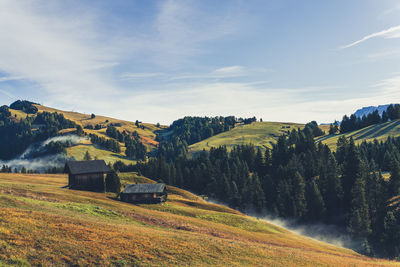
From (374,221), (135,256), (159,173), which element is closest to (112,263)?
(135,256)

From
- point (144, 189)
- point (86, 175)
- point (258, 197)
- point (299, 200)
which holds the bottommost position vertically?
point (258, 197)

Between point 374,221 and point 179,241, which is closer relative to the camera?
point 179,241

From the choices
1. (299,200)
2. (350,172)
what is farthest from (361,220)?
(350,172)

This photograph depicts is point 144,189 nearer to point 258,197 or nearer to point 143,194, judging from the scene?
point 143,194

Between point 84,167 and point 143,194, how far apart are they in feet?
62.4

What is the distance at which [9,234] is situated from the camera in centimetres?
1978

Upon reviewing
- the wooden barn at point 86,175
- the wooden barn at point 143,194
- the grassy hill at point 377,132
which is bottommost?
the wooden barn at point 143,194

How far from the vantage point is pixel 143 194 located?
7050cm

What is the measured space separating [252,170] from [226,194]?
27788mm

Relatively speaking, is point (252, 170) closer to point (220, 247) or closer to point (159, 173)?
point (159, 173)

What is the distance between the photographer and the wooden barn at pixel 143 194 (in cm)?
6950

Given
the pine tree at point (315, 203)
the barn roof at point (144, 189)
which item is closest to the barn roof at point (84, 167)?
the barn roof at point (144, 189)

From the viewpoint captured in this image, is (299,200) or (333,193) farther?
(299,200)

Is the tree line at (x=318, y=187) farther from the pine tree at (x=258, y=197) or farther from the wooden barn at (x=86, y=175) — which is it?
the wooden barn at (x=86, y=175)
